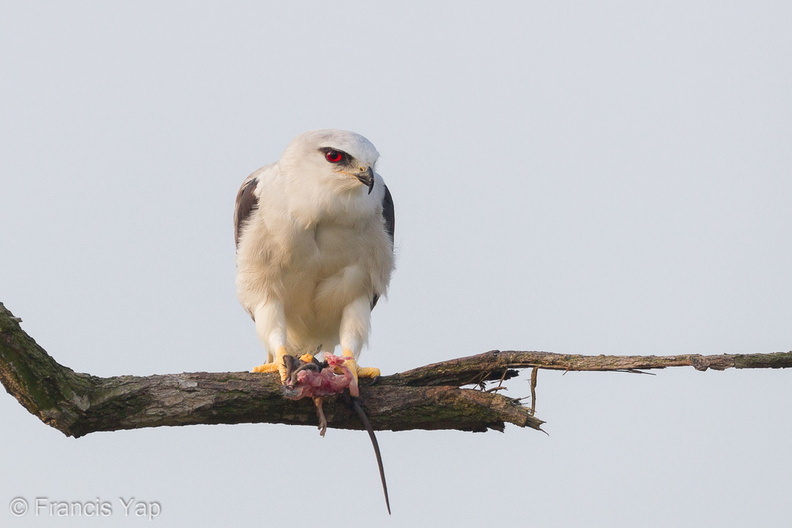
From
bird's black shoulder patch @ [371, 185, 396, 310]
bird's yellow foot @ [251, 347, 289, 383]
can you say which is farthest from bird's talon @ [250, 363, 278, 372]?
bird's black shoulder patch @ [371, 185, 396, 310]

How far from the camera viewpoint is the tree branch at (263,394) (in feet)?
19.8

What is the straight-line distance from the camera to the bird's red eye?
24.8 feet

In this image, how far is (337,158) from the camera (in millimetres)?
7598

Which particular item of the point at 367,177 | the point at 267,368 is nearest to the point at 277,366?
the point at 267,368

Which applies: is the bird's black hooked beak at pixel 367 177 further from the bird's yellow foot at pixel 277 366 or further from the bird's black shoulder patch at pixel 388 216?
the bird's yellow foot at pixel 277 366

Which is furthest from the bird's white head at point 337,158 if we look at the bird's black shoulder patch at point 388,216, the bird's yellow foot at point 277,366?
the bird's yellow foot at point 277,366

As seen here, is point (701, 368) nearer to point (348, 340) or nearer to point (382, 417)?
point (382, 417)

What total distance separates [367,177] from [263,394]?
1837 mm

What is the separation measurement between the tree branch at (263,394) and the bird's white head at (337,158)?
A: 1560mm

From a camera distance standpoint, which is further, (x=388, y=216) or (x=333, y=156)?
(x=388, y=216)

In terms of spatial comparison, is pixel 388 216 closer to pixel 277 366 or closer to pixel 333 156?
pixel 333 156

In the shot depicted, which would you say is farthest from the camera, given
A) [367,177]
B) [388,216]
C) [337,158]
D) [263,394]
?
[388,216]

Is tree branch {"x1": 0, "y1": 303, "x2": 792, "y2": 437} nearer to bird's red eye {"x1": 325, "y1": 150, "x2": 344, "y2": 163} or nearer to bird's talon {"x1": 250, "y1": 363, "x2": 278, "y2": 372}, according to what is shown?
bird's talon {"x1": 250, "y1": 363, "x2": 278, "y2": 372}

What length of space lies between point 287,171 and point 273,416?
207 centimetres
